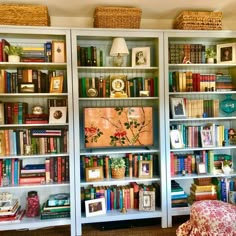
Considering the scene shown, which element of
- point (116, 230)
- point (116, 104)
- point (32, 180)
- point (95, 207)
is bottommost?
point (116, 230)

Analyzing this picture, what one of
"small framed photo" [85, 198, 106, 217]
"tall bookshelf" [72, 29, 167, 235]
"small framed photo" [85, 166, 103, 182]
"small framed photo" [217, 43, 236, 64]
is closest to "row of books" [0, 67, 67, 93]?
"tall bookshelf" [72, 29, 167, 235]

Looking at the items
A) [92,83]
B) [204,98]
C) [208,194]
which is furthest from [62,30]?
[208,194]

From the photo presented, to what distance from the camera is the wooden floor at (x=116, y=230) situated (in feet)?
8.51

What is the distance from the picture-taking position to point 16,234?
2.60 metres

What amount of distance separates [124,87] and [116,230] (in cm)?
153

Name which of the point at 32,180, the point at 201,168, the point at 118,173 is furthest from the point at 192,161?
the point at 32,180

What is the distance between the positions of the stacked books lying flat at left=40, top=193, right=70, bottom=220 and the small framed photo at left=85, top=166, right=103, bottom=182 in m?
0.35

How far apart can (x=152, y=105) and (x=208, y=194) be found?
121 centimetres

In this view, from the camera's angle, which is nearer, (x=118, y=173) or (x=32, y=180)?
(x=32, y=180)

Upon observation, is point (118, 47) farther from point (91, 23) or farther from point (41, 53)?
point (41, 53)

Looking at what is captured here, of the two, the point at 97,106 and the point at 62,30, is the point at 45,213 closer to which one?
the point at 97,106

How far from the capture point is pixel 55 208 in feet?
8.57

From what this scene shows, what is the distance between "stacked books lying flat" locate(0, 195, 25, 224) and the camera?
8.20 feet

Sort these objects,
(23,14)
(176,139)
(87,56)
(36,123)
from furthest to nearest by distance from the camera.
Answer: (176,139)
(87,56)
(36,123)
(23,14)
